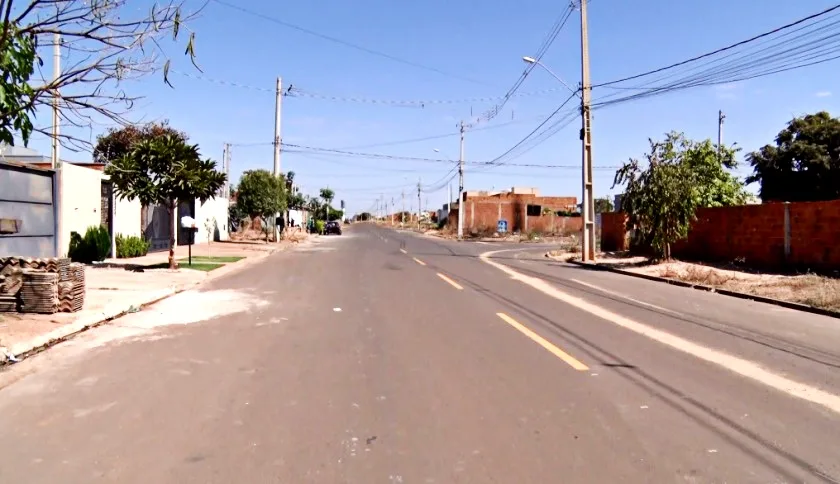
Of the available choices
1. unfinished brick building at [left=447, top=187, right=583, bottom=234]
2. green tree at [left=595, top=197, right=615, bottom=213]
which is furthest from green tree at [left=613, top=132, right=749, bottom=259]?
green tree at [left=595, top=197, right=615, bottom=213]

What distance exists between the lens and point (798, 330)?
10.5 meters

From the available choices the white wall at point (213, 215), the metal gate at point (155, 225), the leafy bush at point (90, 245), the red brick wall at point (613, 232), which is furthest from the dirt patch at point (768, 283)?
the white wall at point (213, 215)

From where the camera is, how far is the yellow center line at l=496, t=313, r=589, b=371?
7530mm

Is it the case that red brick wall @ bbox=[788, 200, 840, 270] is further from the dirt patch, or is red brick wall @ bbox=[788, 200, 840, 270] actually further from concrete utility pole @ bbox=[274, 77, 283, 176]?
concrete utility pole @ bbox=[274, 77, 283, 176]

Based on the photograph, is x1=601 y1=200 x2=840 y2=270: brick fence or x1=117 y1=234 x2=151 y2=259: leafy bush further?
x1=117 y1=234 x2=151 y2=259: leafy bush

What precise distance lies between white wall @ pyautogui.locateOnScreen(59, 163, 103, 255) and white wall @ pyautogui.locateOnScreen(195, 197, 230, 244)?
13902mm

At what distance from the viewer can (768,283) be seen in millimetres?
→ 16438

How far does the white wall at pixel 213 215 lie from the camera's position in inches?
1476

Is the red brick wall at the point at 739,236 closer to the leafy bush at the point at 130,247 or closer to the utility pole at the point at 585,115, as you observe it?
the utility pole at the point at 585,115

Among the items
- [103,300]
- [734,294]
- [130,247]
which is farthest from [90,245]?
[734,294]

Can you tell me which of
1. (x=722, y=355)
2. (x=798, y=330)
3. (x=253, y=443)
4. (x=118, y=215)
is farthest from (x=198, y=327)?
(x=118, y=215)

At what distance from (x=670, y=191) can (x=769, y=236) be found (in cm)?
347

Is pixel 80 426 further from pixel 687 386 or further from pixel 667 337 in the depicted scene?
pixel 667 337

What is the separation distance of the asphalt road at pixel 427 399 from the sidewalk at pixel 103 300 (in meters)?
0.40
